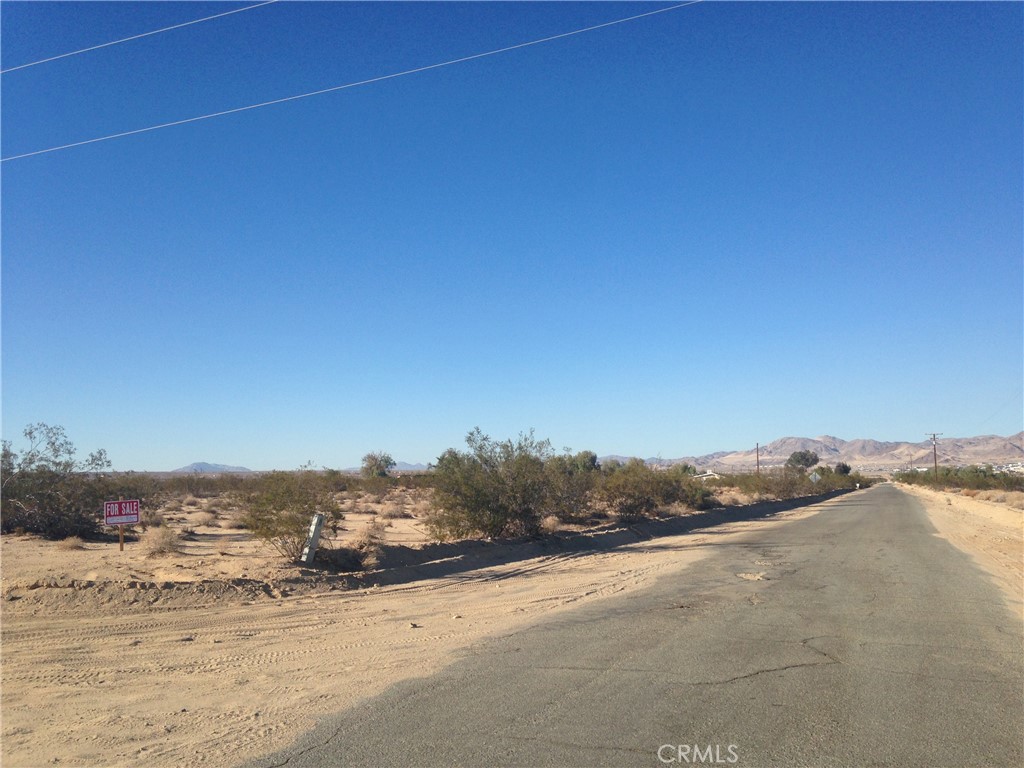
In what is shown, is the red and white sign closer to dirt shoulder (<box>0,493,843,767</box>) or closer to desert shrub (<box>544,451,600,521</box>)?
dirt shoulder (<box>0,493,843,767</box>)

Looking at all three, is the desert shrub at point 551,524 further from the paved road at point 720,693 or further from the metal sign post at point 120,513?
the metal sign post at point 120,513

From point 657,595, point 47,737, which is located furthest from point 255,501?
point 47,737

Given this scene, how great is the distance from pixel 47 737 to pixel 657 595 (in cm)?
1077

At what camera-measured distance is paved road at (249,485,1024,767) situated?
6.39 metres

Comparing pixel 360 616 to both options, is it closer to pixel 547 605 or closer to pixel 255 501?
pixel 547 605

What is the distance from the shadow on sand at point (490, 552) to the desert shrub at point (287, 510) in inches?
80.9

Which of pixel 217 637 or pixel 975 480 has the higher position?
pixel 217 637

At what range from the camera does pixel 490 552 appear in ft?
73.0

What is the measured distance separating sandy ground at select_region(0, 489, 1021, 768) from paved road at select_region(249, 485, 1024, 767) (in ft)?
2.76

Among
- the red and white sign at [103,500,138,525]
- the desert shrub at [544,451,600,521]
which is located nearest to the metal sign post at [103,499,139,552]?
the red and white sign at [103,500,138,525]

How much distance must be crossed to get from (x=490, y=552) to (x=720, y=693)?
48.2ft

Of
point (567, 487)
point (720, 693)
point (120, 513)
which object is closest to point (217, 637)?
point (120, 513)

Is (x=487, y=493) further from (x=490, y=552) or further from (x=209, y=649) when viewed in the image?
(x=209, y=649)

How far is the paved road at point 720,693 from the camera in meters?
6.39
